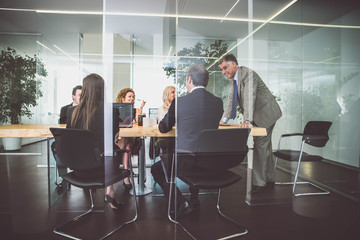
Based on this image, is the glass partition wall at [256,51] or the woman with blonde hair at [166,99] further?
the woman with blonde hair at [166,99]

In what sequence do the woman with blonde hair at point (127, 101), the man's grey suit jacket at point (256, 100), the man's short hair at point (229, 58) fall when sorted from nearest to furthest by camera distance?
the man's short hair at point (229, 58)
the man's grey suit jacket at point (256, 100)
the woman with blonde hair at point (127, 101)

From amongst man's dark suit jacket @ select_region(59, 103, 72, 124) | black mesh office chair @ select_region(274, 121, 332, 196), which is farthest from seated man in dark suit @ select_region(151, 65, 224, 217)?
black mesh office chair @ select_region(274, 121, 332, 196)

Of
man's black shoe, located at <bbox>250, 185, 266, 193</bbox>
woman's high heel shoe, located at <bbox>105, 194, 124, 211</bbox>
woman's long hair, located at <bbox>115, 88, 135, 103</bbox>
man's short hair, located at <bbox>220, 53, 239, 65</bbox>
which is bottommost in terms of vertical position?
woman's high heel shoe, located at <bbox>105, 194, 124, 211</bbox>

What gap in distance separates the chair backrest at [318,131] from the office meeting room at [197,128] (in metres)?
0.02

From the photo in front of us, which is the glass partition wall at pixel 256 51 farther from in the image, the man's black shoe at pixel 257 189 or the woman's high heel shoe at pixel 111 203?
the woman's high heel shoe at pixel 111 203

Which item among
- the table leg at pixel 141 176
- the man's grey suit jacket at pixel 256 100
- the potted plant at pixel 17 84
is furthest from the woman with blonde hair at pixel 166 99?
the potted plant at pixel 17 84

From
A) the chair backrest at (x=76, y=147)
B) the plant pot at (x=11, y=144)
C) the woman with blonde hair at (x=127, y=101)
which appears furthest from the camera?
the woman with blonde hair at (x=127, y=101)

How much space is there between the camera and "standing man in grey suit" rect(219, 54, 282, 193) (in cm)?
206

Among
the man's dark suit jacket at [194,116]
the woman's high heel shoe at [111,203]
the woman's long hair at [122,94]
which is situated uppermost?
the woman's long hair at [122,94]

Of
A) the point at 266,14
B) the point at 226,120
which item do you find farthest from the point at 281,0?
the point at 226,120

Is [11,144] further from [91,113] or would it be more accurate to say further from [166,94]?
[166,94]

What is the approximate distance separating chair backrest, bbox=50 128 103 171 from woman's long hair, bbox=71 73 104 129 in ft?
0.66

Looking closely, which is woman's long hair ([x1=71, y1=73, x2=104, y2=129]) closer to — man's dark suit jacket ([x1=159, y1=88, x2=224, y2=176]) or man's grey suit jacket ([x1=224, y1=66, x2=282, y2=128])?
man's dark suit jacket ([x1=159, y1=88, x2=224, y2=176])

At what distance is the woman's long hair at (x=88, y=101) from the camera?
1.91m
